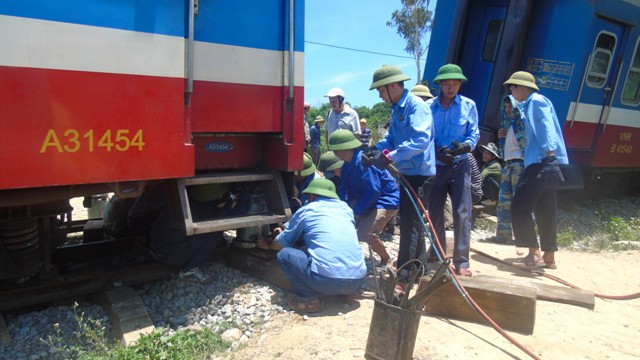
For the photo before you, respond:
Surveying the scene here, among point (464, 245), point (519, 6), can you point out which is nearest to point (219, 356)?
point (464, 245)

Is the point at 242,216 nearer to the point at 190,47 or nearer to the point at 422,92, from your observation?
the point at 190,47

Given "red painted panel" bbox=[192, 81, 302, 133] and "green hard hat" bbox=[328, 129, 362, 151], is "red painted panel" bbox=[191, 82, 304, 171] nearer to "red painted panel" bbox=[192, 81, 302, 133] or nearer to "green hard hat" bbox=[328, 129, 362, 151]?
"red painted panel" bbox=[192, 81, 302, 133]

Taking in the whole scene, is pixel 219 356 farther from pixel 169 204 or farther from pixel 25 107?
pixel 25 107

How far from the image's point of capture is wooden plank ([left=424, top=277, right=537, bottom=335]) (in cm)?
342

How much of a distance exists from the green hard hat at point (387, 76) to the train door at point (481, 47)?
3.87 metres

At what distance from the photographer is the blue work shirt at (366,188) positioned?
174 inches

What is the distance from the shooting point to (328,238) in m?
3.70

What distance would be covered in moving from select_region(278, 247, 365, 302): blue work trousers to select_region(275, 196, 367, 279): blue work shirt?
0.14 ft

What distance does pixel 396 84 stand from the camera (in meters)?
3.91

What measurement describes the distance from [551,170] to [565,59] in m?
3.10

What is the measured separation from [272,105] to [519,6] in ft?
15.1

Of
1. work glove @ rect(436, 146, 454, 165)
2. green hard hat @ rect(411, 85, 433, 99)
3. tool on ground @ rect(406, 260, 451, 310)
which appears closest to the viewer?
tool on ground @ rect(406, 260, 451, 310)

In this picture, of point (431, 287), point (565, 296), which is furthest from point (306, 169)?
point (431, 287)

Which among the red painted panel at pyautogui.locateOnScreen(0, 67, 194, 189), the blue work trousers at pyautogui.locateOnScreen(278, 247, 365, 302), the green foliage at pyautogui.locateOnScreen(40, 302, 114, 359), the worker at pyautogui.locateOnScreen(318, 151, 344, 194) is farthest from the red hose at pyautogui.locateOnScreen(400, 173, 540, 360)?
the green foliage at pyautogui.locateOnScreen(40, 302, 114, 359)
